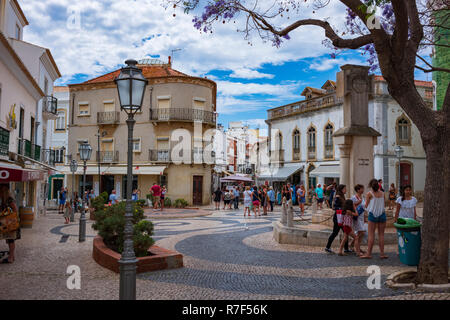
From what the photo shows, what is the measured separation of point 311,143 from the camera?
32438 mm

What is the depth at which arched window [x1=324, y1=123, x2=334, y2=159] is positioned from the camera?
99.7 feet

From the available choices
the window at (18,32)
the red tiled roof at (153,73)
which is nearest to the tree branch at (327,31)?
the window at (18,32)

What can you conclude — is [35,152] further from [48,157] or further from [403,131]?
[403,131]

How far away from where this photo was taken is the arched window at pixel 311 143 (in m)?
32.1

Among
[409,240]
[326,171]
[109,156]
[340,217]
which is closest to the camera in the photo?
[409,240]

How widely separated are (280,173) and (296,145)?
120 inches

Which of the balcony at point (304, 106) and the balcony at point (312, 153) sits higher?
the balcony at point (304, 106)

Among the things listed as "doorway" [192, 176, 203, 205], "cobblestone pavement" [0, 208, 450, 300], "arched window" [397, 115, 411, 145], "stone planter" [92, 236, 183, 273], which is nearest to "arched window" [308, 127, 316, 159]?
"arched window" [397, 115, 411, 145]

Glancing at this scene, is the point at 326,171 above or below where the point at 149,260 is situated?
above

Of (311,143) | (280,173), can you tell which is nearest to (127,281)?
(311,143)

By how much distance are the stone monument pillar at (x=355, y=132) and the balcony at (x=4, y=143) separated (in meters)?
11.6

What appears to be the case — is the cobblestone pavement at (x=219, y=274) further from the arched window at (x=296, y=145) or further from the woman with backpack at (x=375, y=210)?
the arched window at (x=296, y=145)

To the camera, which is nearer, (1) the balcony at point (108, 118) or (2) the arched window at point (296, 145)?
(1) the balcony at point (108, 118)
